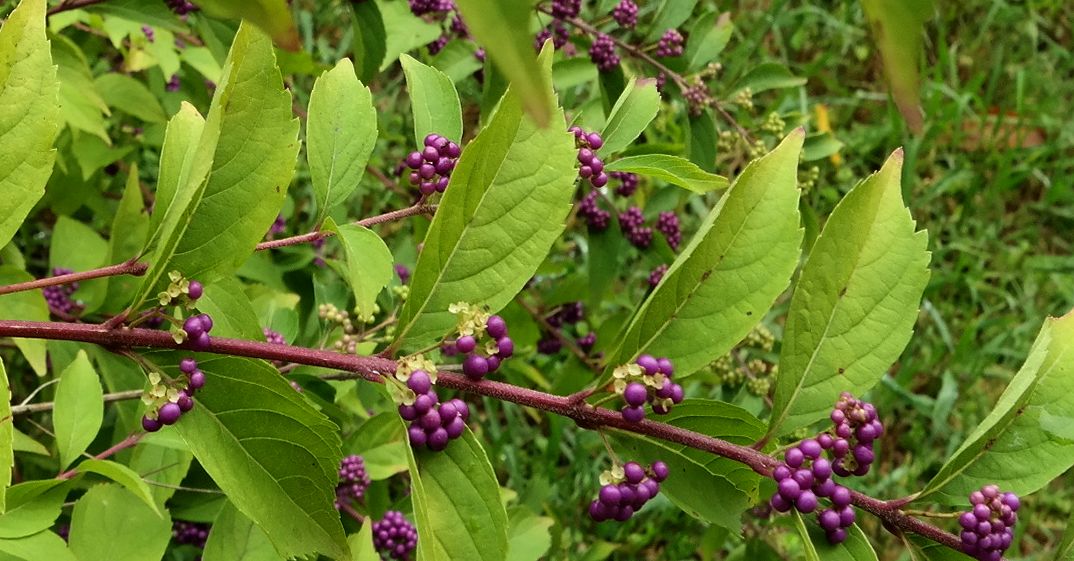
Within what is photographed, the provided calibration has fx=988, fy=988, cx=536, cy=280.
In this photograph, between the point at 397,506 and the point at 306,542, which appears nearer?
the point at 306,542

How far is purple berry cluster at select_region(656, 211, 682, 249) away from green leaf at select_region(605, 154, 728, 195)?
5.21ft

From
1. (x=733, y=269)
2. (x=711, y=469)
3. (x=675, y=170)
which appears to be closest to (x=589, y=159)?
(x=675, y=170)

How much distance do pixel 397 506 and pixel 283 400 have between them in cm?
140

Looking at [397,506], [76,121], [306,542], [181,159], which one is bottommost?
[397,506]

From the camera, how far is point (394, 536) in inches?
84.5

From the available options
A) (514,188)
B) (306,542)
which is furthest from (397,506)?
(514,188)

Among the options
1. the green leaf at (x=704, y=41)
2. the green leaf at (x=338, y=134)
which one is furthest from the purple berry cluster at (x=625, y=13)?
the green leaf at (x=338, y=134)

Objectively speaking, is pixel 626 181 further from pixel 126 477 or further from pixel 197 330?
pixel 197 330

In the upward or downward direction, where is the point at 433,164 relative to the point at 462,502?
upward

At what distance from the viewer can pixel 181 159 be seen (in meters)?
1.12

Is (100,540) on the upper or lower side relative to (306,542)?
lower

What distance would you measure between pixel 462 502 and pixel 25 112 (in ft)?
1.92

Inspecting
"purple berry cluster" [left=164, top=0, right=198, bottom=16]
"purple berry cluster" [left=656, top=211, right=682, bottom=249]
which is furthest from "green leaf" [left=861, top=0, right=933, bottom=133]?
"purple berry cluster" [left=656, top=211, right=682, bottom=249]

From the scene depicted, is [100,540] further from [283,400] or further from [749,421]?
[749,421]
